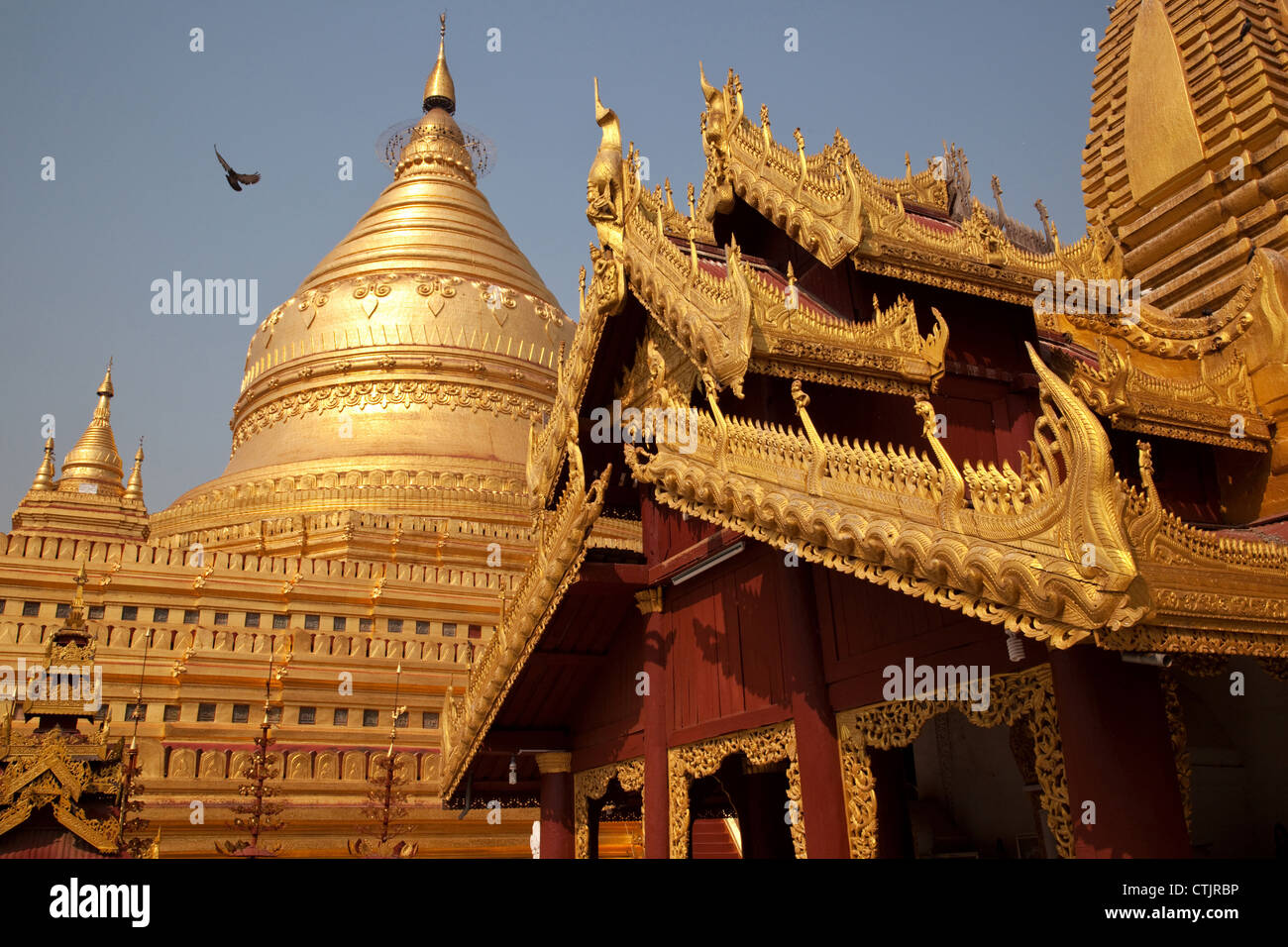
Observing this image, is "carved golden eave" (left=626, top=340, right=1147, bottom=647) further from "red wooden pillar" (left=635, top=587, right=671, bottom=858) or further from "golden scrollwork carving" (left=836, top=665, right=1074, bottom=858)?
"red wooden pillar" (left=635, top=587, right=671, bottom=858)

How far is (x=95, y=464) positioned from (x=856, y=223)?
4145 centimetres

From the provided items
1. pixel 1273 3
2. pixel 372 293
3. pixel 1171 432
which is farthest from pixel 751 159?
pixel 372 293

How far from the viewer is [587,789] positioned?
10805 millimetres

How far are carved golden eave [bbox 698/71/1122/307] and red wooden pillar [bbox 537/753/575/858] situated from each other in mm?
6223

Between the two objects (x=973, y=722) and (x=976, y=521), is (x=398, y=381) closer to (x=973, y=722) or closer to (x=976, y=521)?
(x=973, y=722)

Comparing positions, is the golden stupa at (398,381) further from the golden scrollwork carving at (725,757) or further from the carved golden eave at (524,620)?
the golden scrollwork carving at (725,757)

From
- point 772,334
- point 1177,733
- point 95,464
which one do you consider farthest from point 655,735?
→ point 95,464

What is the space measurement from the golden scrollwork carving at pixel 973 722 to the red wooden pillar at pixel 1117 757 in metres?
0.14

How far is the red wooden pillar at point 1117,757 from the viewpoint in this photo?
5043mm

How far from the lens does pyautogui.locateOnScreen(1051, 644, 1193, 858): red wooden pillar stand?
5.04m

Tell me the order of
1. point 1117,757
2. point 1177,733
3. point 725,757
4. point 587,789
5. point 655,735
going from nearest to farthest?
point 1117,757 < point 1177,733 < point 725,757 < point 655,735 < point 587,789

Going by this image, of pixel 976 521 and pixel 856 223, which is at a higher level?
pixel 856 223

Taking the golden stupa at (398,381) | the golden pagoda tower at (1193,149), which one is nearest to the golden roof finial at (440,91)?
the golden stupa at (398,381)

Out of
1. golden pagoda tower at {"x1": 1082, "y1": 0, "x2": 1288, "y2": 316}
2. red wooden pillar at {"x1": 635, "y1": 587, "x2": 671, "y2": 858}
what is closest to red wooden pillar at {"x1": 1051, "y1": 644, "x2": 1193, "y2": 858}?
red wooden pillar at {"x1": 635, "y1": 587, "x2": 671, "y2": 858}
